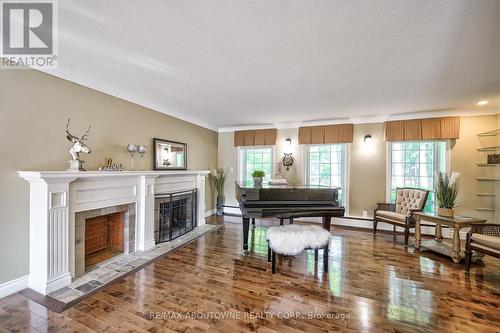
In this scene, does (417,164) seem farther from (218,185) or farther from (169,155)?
(169,155)

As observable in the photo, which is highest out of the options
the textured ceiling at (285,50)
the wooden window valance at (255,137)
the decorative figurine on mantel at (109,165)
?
the textured ceiling at (285,50)

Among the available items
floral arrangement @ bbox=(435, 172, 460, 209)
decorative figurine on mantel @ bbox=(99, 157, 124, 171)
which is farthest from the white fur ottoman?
decorative figurine on mantel @ bbox=(99, 157, 124, 171)

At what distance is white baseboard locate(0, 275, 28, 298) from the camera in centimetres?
210

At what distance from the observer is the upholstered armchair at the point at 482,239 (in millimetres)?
2604

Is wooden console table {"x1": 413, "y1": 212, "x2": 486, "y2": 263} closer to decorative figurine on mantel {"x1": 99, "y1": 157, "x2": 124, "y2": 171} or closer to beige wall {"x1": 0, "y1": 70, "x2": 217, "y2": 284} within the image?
decorative figurine on mantel {"x1": 99, "y1": 157, "x2": 124, "y2": 171}

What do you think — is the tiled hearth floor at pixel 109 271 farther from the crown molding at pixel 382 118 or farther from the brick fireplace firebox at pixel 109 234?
the crown molding at pixel 382 118

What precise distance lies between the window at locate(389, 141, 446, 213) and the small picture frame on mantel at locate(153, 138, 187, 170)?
15.4 ft

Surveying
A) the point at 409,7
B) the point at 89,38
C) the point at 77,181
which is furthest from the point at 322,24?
the point at 77,181

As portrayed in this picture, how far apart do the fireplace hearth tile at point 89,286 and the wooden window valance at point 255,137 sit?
433 cm

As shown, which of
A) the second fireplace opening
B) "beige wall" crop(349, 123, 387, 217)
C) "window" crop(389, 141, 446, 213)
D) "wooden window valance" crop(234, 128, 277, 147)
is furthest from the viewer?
"wooden window valance" crop(234, 128, 277, 147)

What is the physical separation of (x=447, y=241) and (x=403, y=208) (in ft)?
2.80

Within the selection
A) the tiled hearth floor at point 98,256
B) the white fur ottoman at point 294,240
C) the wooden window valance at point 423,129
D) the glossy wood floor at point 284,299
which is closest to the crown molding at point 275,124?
the wooden window valance at point 423,129

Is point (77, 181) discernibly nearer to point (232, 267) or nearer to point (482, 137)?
point (232, 267)

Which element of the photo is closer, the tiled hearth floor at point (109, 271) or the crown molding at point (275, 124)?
the tiled hearth floor at point (109, 271)
